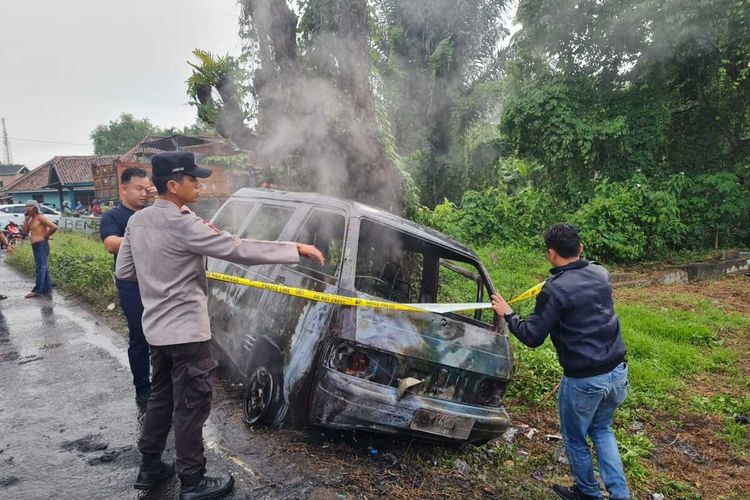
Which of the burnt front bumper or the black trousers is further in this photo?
the burnt front bumper

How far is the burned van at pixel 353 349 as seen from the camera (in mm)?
2934

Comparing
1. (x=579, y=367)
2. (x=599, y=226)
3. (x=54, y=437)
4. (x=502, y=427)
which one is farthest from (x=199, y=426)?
(x=599, y=226)

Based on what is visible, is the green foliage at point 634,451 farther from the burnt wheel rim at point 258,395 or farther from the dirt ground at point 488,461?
the burnt wheel rim at point 258,395

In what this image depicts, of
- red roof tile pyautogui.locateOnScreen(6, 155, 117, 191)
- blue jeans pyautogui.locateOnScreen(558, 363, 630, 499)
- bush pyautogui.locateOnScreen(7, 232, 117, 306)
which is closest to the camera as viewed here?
blue jeans pyautogui.locateOnScreen(558, 363, 630, 499)

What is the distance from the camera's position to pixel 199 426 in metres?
2.61

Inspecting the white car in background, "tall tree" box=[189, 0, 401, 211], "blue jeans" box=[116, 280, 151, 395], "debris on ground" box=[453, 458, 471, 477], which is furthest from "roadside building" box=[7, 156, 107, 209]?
"debris on ground" box=[453, 458, 471, 477]

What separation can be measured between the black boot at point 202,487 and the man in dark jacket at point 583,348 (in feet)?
6.43

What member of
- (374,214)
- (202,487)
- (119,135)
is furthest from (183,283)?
(119,135)

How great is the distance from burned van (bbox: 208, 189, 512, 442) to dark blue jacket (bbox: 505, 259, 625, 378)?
0.55m

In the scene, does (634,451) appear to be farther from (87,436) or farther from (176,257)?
(87,436)

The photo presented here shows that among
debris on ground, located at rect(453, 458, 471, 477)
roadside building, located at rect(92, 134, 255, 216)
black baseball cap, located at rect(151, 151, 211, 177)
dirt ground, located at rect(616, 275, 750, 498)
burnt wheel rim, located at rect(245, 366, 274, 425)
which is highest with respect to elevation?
roadside building, located at rect(92, 134, 255, 216)

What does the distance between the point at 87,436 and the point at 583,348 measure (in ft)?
11.3

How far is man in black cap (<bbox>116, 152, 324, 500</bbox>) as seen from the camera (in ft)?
8.36

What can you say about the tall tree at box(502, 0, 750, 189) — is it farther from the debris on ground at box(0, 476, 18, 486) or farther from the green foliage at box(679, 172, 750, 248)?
the debris on ground at box(0, 476, 18, 486)
